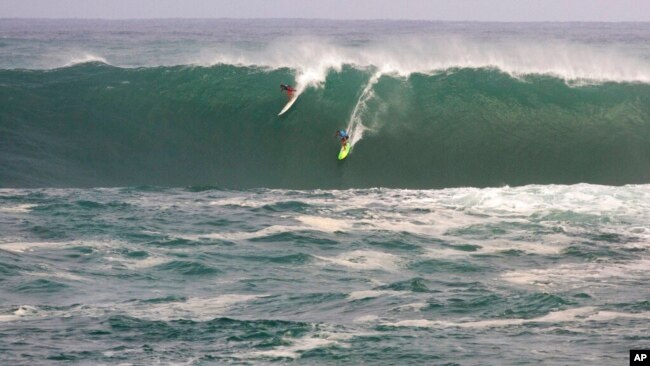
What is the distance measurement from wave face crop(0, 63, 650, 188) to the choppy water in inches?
88.5

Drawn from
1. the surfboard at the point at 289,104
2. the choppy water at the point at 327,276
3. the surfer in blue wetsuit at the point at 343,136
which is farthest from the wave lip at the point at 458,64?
the choppy water at the point at 327,276

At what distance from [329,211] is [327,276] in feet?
16.8

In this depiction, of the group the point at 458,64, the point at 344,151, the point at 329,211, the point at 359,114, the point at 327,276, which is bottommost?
the point at 327,276

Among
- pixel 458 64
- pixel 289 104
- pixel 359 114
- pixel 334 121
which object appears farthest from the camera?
pixel 458 64

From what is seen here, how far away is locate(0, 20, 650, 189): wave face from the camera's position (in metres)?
25.9

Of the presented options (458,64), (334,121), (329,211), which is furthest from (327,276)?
(458,64)

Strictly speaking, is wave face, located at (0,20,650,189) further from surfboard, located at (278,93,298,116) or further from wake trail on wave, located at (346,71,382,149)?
surfboard, located at (278,93,298,116)

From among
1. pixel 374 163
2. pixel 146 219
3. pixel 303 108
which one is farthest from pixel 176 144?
pixel 146 219

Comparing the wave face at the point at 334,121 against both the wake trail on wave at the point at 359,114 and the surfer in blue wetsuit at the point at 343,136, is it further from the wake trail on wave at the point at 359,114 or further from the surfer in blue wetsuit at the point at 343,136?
the surfer in blue wetsuit at the point at 343,136

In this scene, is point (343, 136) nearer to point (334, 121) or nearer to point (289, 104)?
point (334, 121)

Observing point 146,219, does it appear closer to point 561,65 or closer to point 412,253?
point 412,253

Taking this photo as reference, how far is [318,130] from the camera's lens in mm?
27797

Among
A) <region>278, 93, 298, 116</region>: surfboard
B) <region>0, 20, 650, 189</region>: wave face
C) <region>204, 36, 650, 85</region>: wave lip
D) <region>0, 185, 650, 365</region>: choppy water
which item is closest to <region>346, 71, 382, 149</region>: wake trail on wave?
<region>0, 20, 650, 189</region>: wave face

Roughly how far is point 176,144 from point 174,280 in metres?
12.3
